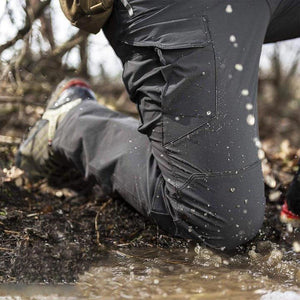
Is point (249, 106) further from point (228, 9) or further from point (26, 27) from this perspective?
point (26, 27)

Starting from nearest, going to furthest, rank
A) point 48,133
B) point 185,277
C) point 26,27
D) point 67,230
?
1. point 185,277
2. point 67,230
3. point 48,133
4. point 26,27

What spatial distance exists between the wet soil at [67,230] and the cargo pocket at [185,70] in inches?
22.4

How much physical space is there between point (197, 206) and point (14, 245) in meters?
0.76

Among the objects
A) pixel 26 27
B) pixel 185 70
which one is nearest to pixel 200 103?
pixel 185 70

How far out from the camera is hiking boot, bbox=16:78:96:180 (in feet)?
8.27

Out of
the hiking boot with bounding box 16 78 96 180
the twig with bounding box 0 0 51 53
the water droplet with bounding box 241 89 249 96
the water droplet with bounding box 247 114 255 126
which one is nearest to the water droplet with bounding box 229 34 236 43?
the water droplet with bounding box 241 89 249 96

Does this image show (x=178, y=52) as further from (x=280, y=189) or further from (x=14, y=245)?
(x=280, y=189)

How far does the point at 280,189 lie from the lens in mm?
2611

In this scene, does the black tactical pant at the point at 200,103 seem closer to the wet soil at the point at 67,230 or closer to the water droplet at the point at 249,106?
the water droplet at the point at 249,106

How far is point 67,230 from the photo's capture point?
2.10 meters

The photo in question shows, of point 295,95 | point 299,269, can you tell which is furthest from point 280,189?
point 295,95

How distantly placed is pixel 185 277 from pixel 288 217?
0.86 meters

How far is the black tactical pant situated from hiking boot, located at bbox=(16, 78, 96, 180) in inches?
26.8

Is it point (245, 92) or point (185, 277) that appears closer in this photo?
point (185, 277)
